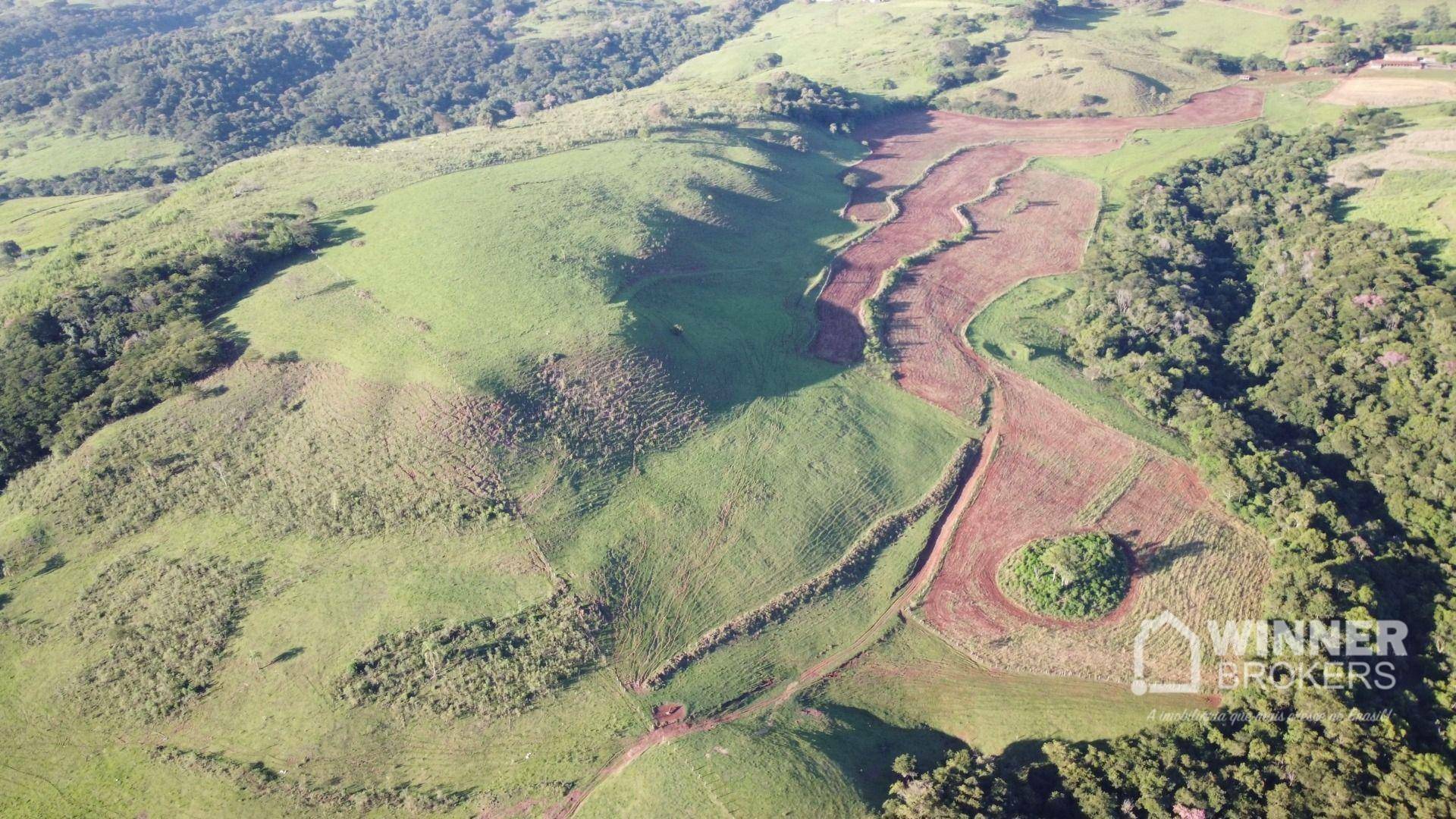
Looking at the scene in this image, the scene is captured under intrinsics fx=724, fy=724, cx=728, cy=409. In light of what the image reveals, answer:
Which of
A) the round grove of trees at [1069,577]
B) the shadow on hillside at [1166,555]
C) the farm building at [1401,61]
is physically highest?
the farm building at [1401,61]

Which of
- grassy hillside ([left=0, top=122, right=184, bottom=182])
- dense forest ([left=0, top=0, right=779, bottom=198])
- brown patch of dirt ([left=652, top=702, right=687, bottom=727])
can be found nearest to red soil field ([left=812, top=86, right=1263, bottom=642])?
→ brown patch of dirt ([left=652, top=702, right=687, bottom=727])

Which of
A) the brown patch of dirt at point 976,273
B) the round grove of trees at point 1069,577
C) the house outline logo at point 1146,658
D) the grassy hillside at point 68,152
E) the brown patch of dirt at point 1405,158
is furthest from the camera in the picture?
the grassy hillside at point 68,152

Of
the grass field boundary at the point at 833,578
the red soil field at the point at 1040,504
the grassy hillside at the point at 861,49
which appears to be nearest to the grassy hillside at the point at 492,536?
the grass field boundary at the point at 833,578

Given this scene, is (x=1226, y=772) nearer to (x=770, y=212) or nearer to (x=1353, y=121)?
(x=770, y=212)

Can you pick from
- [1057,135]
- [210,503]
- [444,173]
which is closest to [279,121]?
[444,173]

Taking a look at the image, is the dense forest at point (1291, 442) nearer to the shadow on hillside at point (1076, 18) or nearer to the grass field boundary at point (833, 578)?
the grass field boundary at point (833, 578)

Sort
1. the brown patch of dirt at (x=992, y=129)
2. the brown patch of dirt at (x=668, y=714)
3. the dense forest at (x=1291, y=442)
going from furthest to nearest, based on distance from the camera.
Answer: the brown patch of dirt at (x=992, y=129) → the brown patch of dirt at (x=668, y=714) → the dense forest at (x=1291, y=442)

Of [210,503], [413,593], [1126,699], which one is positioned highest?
[210,503]
